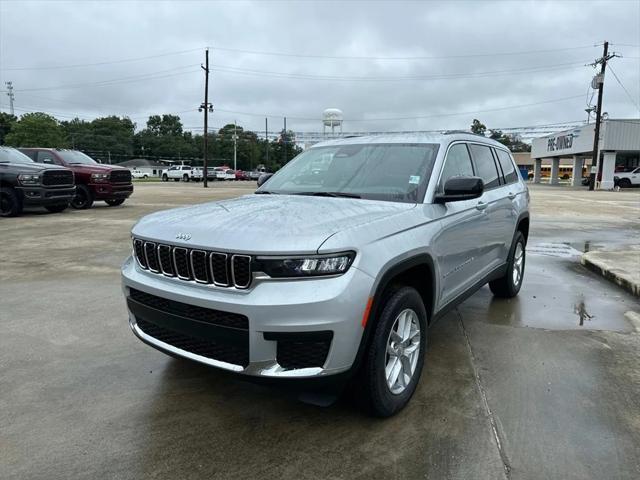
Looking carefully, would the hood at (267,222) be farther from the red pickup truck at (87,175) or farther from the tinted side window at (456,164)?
the red pickup truck at (87,175)

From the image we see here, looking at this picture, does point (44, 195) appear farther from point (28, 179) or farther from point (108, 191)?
point (108, 191)

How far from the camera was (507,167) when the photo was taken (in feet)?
18.5

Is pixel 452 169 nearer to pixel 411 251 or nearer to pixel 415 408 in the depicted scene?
A: pixel 411 251

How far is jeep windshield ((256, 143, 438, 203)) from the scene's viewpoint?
3590mm

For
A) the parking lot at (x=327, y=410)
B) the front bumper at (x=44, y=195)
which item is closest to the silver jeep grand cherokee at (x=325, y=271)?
the parking lot at (x=327, y=410)

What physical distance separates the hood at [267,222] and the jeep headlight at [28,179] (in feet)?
37.3

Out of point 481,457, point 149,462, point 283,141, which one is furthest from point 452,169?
point 283,141

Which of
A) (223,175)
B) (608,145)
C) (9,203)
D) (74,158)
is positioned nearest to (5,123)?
(223,175)

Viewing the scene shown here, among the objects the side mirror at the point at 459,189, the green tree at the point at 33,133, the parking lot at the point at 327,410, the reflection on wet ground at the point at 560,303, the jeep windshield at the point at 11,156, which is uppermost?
the green tree at the point at 33,133

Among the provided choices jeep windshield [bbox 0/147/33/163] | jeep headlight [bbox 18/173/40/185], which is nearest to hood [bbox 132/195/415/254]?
jeep headlight [bbox 18/173/40/185]

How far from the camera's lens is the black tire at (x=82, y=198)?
614 inches

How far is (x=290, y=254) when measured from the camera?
2467 millimetres

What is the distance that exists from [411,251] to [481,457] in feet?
3.94

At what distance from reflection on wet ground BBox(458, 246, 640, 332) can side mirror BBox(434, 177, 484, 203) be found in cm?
191
